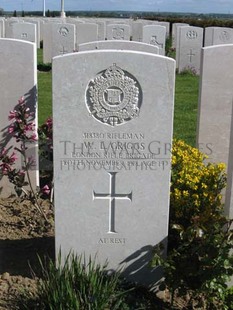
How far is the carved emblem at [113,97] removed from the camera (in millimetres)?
3312

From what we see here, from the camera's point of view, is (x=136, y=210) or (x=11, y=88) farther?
(x=11, y=88)

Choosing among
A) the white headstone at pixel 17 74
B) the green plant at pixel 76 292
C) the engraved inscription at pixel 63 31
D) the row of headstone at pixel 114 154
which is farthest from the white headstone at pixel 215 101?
the engraved inscription at pixel 63 31

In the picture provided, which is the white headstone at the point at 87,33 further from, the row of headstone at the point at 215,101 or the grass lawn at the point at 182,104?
the row of headstone at the point at 215,101

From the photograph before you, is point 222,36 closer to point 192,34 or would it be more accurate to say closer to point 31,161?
point 192,34

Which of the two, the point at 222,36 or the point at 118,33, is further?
the point at 118,33

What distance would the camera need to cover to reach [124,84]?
3.32 meters

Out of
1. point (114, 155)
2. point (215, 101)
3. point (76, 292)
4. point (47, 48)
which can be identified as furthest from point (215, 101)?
point (47, 48)

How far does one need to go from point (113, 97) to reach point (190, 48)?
37.2 ft

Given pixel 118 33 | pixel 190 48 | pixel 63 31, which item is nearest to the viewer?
pixel 190 48

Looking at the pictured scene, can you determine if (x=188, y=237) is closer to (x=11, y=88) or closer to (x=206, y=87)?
(x=206, y=87)

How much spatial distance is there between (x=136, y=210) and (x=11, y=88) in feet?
6.88

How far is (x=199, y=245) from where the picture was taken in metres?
3.31

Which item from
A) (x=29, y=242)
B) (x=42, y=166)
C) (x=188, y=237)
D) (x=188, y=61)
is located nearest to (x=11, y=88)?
(x=42, y=166)

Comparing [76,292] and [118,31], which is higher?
[118,31]
